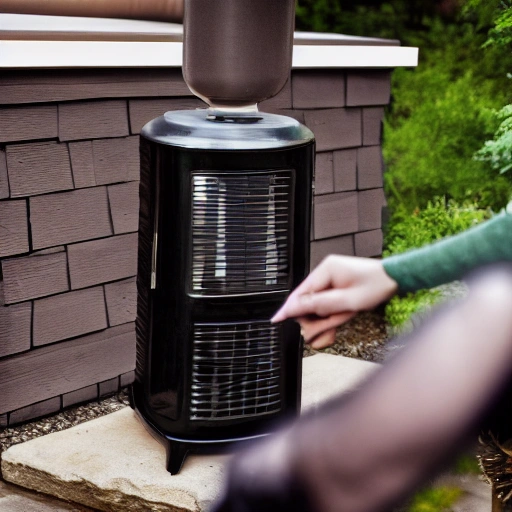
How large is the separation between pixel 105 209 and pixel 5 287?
527 mm

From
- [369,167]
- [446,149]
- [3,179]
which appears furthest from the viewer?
[446,149]

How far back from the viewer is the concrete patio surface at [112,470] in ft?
8.96

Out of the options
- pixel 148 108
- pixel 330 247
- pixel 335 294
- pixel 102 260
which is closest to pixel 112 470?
pixel 102 260

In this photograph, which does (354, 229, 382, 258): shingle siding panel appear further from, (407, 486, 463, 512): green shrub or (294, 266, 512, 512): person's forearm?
(294, 266, 512, 512): person's forearm

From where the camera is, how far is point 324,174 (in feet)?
14.1

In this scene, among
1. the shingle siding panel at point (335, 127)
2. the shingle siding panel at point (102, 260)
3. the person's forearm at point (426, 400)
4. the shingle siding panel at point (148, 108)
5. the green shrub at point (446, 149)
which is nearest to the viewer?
the person's forearm at point (426, 400)

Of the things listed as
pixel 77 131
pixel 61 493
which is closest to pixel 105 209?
pixel 77 131

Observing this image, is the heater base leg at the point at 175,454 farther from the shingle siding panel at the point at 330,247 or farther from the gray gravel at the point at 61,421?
the shingle siding panel at the point at 330,247

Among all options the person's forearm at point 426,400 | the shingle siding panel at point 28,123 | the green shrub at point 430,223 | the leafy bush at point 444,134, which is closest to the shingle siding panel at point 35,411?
the shingle siding panel at point 28,123

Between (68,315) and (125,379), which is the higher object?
(68,315)

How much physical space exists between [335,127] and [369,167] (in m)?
0.37

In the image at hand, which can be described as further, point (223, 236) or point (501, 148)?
point (501, 148)

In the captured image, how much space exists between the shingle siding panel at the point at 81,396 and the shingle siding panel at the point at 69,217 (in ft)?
2.07

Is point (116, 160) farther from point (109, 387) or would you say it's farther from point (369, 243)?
point (369, 243)
